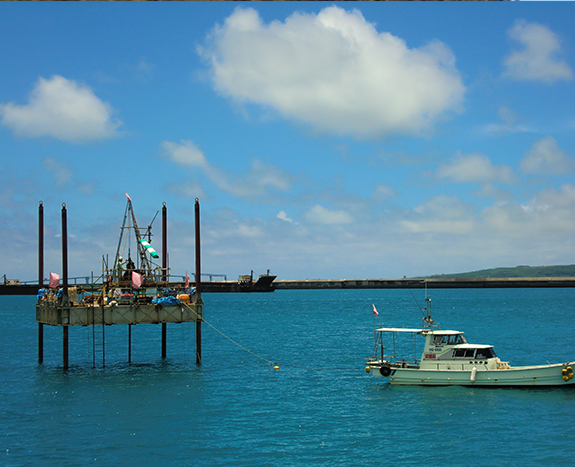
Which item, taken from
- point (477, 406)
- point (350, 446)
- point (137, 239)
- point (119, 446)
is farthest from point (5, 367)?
point (477, 406)

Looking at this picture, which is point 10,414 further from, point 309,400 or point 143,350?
point 143,350

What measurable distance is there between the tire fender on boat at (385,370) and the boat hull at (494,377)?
44.0 inches

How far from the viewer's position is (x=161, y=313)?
146 feet

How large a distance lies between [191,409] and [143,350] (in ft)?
95.4

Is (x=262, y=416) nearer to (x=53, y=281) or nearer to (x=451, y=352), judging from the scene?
(x=451, y=352)

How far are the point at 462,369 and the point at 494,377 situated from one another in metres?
2.04

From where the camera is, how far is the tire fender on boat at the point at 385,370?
40156 mm

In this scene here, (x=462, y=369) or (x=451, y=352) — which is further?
(x=451, y=352)

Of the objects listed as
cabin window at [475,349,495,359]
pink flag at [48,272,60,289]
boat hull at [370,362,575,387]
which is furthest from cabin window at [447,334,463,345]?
pink flag at [48,272,60,289]

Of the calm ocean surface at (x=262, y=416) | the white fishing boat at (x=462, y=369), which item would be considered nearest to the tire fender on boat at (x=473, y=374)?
the white fishing boat at (x=462, y=369)

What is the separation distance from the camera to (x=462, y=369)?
38250mm

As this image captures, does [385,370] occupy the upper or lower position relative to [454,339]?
lower

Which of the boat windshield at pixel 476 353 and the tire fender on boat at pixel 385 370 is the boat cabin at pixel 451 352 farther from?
the tire fender on boat at pixel 385 370

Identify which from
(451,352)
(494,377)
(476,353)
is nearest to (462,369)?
(451,352)
